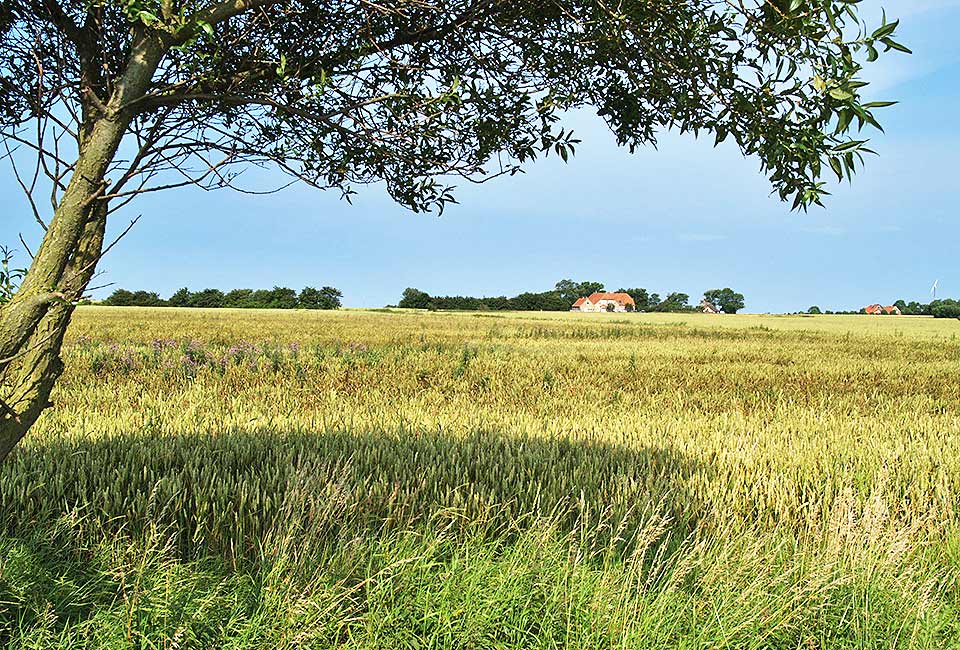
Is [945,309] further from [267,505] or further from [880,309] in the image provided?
[267,505]

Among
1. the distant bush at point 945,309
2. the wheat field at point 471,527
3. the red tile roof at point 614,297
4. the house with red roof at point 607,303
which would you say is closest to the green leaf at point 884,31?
the wheat field at point 471,527

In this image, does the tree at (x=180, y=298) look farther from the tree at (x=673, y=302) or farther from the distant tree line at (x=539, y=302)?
the tree at (x=673, y=302)

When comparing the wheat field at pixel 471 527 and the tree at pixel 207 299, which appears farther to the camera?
the tree at pixel 207 299

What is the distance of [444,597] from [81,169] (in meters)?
2.51

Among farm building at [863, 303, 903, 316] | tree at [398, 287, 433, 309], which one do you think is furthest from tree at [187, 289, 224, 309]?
farm building at [863, 303, 903, 316]

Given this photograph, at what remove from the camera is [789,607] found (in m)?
3.44

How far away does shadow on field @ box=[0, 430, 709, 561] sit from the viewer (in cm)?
414

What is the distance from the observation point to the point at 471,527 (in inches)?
160

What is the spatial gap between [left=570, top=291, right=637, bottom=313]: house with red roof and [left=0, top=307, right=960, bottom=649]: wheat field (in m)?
115

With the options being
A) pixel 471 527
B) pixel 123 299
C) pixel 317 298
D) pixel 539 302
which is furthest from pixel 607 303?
pixel 471 527

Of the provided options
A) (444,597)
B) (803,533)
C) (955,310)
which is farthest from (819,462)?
(955,310)

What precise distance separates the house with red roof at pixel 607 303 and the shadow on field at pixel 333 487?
116m

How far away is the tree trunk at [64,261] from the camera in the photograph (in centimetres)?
233

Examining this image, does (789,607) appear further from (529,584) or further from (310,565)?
(310,565)
